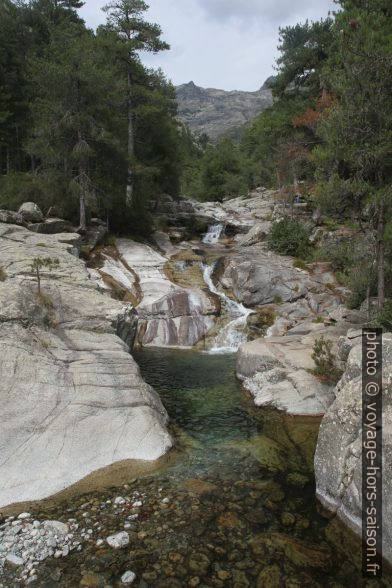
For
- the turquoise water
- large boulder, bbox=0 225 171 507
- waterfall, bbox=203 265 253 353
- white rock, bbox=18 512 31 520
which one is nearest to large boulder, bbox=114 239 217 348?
waterfall, bbox=203 265 253 353

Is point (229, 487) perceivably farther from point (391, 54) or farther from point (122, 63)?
point (122, 63)

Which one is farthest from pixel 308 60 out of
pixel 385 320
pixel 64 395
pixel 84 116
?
pixel 64 395

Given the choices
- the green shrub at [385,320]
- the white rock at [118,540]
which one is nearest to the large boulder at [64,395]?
the white rock at [118,540]

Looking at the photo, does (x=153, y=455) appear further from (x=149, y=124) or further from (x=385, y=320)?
(x=149, y=124)

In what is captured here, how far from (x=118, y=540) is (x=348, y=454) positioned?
4632mm

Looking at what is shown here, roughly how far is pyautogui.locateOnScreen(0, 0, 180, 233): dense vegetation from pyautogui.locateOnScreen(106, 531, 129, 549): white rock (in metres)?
24.1

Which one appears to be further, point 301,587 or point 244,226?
point 244,226

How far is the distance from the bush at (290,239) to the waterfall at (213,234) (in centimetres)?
781

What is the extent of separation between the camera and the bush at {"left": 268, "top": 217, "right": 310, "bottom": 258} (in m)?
31.6

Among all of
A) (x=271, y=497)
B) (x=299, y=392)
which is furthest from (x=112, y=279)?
(x=271, y=497)

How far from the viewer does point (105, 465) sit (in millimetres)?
9211

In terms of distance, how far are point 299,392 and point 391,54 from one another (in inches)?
471

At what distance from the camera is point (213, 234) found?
1614 inches

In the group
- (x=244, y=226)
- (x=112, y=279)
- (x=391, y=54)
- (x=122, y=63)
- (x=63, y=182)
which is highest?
(x=122, y=63)
